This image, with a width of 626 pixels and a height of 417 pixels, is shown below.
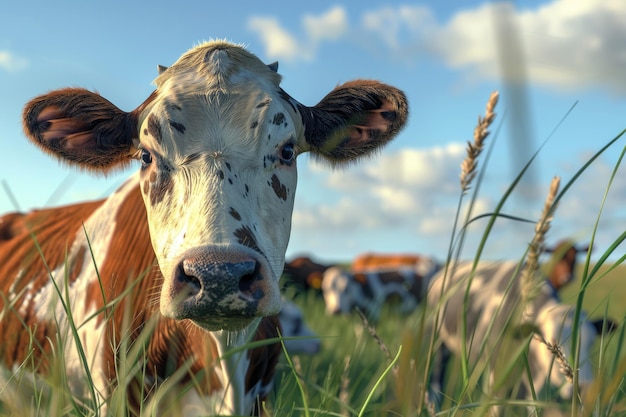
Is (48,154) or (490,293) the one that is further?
(490,293)

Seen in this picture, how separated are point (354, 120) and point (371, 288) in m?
10.5

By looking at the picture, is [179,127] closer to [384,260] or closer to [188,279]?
[188,279]

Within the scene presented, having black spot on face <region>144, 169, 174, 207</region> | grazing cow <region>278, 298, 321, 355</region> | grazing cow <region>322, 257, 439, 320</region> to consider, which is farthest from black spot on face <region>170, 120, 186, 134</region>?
grazing cow <region>322, 257, 439, 320</region>

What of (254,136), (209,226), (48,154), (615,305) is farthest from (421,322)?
(615,305)

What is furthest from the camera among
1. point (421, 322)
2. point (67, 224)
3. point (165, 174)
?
point (67, 224)

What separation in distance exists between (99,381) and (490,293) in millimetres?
4892

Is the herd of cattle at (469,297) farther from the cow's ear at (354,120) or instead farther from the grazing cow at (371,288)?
the cow's ear at (354,120)

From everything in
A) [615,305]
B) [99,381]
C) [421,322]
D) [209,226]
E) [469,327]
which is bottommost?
[615,305]

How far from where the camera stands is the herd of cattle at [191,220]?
8.14 ft

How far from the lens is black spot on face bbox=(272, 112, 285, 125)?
3.18 metres

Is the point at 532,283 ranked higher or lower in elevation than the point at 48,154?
lower

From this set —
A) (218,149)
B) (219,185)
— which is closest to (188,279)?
(219,185)

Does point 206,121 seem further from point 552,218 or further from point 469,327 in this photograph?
point 469,327

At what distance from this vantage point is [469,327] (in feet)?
24.0
